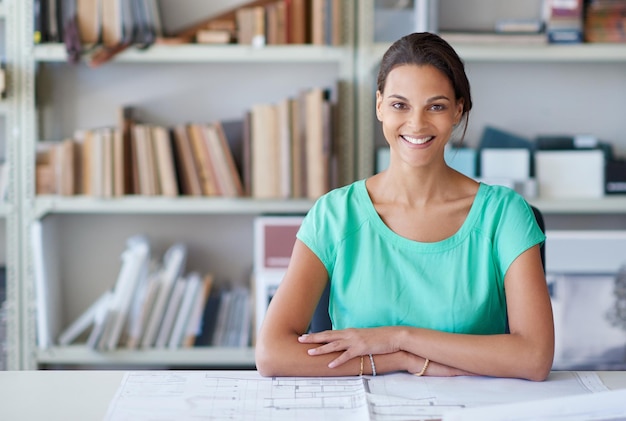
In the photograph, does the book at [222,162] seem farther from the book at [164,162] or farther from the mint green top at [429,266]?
the mint green top at [429,266]

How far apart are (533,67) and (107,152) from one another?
1.58 metres

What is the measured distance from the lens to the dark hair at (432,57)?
1603mm

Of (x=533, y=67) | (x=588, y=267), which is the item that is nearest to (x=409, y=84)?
(x=588, y=267)

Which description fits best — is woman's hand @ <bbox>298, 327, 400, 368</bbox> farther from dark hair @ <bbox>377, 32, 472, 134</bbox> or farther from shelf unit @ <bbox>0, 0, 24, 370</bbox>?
shelf unit @ <bbox>0, 0, 24, 370</bbox>

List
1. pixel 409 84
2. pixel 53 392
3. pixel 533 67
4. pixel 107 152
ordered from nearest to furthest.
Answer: pixel 53 392
pixel 409 84
pixel 107 152
pixel 533 67

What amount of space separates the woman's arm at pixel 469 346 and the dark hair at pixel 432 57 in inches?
16.9

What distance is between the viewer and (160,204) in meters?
2.93

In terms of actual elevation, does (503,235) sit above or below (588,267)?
above

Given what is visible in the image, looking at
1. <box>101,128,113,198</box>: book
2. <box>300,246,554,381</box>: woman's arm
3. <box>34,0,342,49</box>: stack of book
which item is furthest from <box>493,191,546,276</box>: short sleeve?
<box>101,128,113,198</box>: book

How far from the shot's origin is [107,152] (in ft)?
9.43

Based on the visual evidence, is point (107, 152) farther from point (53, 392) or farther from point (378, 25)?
point (53, 392)

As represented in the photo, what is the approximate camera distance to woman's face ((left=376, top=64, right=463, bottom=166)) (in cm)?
159

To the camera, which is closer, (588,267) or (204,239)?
(588,267)

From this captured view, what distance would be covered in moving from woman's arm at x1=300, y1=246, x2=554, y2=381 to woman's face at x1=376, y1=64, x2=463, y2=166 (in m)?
0.35
